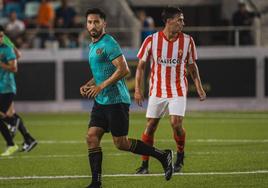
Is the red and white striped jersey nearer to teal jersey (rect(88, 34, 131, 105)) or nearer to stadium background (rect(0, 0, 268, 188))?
stadium background (rect(0, 0, 268, 188))

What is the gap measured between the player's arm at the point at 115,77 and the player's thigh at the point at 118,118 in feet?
1.14

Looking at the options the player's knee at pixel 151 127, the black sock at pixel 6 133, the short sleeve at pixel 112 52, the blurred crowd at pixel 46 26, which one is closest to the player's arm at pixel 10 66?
the black sock at pixel 6 133

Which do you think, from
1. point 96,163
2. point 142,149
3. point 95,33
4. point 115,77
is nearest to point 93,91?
point 115,77

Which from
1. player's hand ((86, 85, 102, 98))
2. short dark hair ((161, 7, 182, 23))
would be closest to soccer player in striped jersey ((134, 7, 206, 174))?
short dark hair ((161, 7, 182, 23))

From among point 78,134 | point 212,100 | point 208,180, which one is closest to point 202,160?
point 208,180

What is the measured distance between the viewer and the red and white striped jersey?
11.5 m

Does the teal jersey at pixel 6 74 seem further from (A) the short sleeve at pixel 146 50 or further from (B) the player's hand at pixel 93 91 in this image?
(B) the player's hand at pixel 93 91

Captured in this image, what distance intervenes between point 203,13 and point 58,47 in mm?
7645

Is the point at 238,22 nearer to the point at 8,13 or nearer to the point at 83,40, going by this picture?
the point at 83,40

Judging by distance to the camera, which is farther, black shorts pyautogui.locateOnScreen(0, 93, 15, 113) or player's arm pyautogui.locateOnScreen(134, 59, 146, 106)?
black shorts pyautogui.locateOnScreen(0, 93, 15, 113)

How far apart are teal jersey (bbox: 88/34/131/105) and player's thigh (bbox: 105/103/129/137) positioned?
0.22 feet

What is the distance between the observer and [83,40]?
24172mm

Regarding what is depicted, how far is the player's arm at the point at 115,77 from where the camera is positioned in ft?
30.8

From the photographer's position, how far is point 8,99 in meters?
14.8
